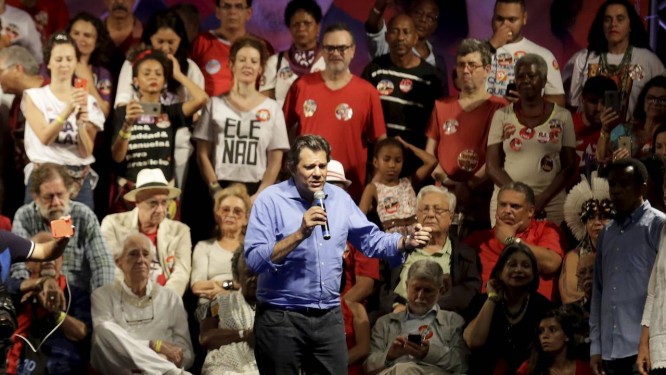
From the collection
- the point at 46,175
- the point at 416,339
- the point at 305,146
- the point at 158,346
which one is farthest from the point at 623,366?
the point at 46,175

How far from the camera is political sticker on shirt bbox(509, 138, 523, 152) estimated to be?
860cm

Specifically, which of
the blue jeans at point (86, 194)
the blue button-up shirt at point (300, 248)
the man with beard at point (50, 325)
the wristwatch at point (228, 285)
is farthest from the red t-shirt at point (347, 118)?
the blue button-up shirt at point (300, 248)

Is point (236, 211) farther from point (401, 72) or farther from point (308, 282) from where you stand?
point (308, 282)

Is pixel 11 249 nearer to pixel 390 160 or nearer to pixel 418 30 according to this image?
pixel 390 160

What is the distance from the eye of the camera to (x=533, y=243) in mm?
8141

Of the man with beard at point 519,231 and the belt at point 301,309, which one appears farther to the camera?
the man with beard at point 519,231

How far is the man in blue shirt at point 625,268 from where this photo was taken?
6.37 metres

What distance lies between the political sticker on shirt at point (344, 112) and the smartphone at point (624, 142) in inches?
68.0

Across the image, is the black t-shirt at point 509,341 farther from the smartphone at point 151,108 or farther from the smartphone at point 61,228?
the smartphone at point 151,108

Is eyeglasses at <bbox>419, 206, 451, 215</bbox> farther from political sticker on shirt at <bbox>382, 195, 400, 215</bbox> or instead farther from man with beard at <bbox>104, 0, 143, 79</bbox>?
man with beard at <bbox>104, 0, 143, 79</bbox>

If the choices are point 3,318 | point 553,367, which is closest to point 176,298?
point 3,318

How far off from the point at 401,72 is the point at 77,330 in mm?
Result: 2800

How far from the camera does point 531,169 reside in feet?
28.2

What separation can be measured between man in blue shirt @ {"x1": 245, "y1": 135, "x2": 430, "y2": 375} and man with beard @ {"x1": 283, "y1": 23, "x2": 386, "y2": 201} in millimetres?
2790
